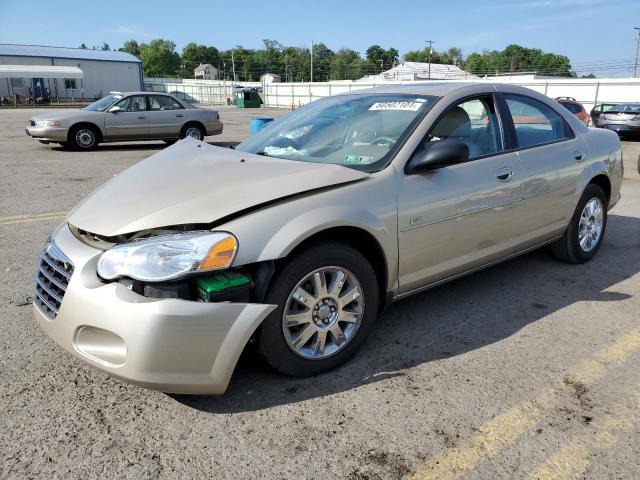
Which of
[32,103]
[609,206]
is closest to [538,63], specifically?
[32,103]

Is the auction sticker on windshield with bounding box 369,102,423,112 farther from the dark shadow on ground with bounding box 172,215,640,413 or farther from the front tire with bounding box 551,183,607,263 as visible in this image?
the front tire with bounding box 551,183,607,263

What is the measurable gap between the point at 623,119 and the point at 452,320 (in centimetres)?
1838

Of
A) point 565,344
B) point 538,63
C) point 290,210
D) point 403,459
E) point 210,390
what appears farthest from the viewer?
point 538,63

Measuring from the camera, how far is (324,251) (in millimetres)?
2732

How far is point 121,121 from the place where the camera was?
13.6 m

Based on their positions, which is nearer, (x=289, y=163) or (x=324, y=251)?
(x=324, y=251)

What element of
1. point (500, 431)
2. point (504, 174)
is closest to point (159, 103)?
point (504, 174)

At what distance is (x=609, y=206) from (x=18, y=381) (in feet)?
16.7

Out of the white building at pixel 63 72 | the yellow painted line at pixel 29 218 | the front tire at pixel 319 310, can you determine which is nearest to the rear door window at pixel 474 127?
the front tire at pixel 319 310

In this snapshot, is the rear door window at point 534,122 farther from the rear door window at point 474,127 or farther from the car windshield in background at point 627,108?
the car windshield in background at point 627,108

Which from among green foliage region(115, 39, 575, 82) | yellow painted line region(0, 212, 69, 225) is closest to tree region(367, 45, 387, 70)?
green foliage region(115, 39, 575, 82)

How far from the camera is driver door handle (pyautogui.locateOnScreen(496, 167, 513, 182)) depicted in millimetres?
3655

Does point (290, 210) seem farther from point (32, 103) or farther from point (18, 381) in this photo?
point (32, 103)

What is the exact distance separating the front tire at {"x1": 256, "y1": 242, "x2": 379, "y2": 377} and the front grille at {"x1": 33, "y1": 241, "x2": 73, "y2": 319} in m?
0.97
